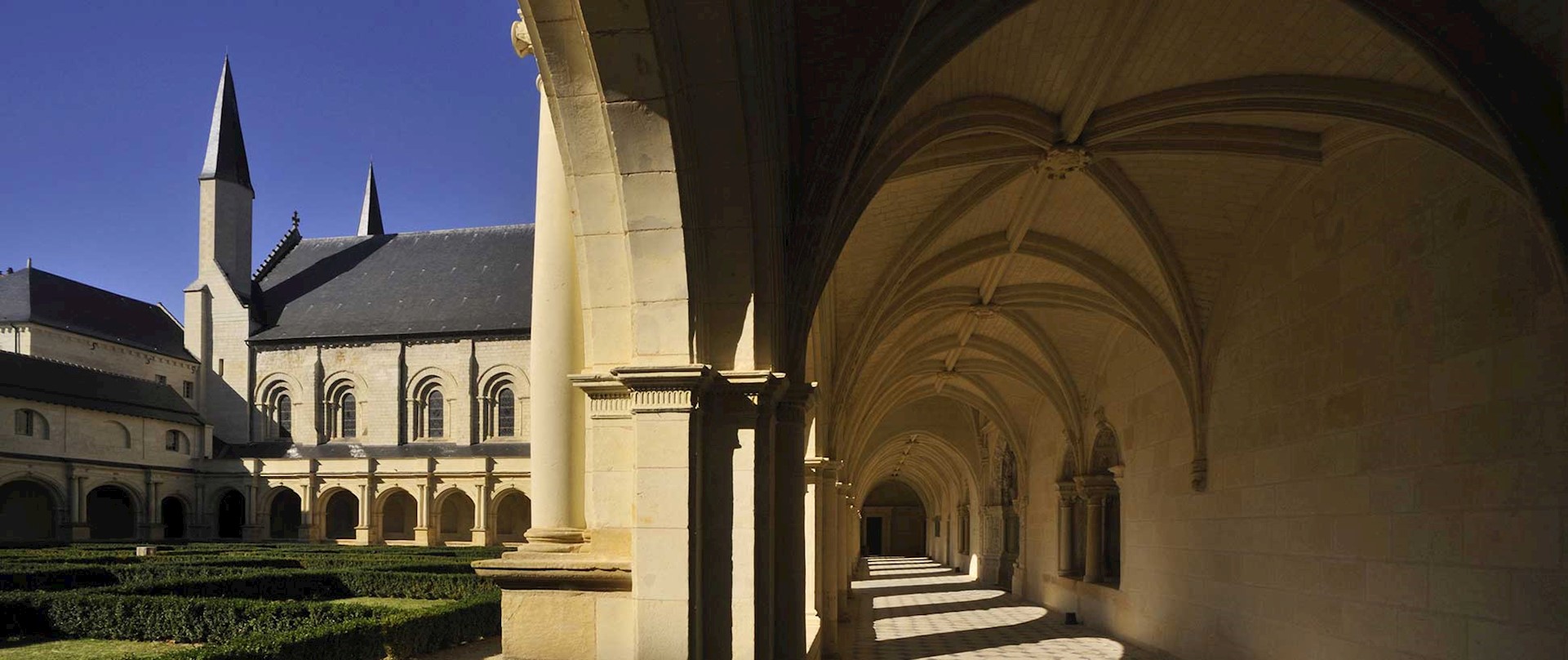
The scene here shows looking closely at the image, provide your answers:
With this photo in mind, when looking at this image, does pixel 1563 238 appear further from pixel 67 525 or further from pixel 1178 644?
pixel 67 525

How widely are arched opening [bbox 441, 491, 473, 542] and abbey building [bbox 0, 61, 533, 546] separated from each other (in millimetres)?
56

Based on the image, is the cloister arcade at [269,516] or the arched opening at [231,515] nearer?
the cloister arcade at [269,516]

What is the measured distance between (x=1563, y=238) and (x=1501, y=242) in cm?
80

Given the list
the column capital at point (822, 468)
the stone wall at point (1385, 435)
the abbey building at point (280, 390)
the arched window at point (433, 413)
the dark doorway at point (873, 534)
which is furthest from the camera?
the dark doorway at point (873, 534)

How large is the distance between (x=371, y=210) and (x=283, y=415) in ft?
62.4

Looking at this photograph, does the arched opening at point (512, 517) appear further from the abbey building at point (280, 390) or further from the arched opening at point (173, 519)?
the arched opening at point (173, 519)

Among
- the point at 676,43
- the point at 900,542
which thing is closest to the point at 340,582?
the point at 676,43

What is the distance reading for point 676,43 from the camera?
4707 mm

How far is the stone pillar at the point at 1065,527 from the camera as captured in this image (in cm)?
1927

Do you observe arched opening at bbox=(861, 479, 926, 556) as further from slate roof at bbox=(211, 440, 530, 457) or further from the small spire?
the small spire

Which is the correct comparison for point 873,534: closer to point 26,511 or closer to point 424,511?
point 424,511

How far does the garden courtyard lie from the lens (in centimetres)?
1005

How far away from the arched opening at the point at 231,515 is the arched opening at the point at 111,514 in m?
2.57

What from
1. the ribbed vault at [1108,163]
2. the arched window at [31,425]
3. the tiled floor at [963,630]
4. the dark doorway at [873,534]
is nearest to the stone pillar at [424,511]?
the arched window at [31,425]
